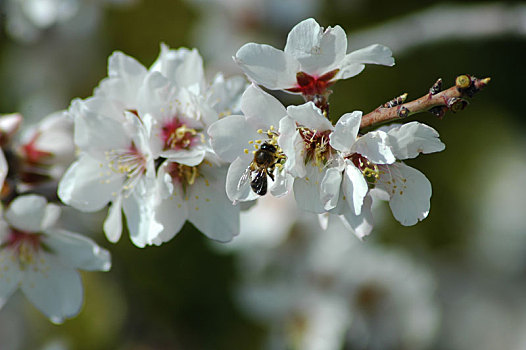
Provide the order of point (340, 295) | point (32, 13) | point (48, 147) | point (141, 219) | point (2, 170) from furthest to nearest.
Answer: point (32, 13), point (340, 295), point (48, 147), point (2, 170), point (141, 219)

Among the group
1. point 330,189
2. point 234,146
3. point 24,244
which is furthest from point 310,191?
point 24,244

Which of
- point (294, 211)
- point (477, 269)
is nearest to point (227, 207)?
point (294, 211)

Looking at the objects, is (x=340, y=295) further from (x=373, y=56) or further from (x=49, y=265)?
(x=373, y=56)

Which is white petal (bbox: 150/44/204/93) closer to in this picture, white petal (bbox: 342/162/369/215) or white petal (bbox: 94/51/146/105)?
white petal (bbox: 94/51/146/105)

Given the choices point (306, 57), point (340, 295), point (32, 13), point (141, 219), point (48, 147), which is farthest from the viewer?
point (32, 13)

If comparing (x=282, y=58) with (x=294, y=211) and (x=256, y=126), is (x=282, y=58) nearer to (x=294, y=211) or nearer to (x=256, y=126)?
(x=256, y=126)
